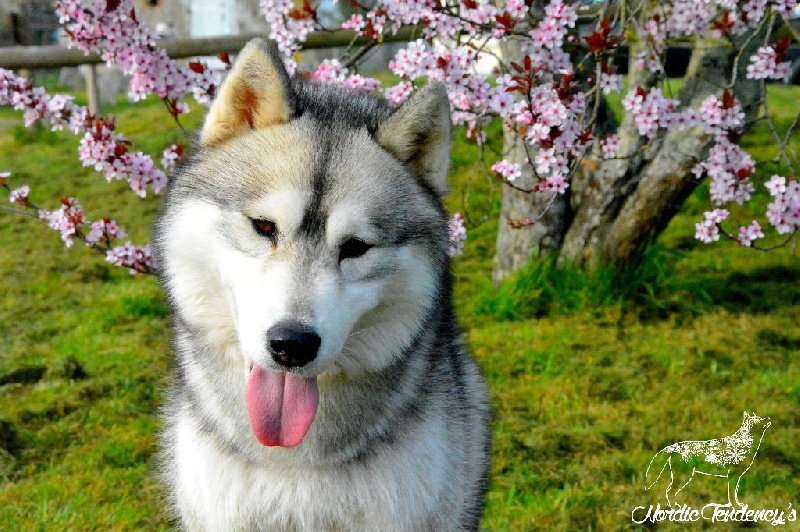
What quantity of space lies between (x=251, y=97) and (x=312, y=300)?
0.77 m

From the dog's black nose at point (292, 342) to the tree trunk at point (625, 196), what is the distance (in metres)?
4.04

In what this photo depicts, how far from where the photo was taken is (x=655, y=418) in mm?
5094

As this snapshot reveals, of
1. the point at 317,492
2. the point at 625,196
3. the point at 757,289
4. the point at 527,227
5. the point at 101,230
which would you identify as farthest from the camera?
the point at 757,289

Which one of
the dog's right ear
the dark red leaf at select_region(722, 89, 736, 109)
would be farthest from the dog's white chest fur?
the dark red leaf at select_region(722, 89, 736, 109)

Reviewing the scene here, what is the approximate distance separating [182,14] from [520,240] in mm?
19081

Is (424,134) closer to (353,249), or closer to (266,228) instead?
(353,249)

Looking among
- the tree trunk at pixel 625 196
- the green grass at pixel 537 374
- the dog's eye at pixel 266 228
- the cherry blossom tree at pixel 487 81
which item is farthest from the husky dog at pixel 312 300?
the tree trunk at pixel 625 196

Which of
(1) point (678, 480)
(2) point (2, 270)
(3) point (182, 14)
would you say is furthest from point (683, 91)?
(3) point (182, 14)

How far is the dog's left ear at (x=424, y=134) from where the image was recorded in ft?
8.64

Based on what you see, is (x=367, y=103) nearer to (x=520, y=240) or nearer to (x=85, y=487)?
(x=85, y=487)

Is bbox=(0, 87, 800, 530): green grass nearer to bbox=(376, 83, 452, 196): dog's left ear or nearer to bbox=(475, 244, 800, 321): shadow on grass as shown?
bbox=(475, 244, 800, 321): shadow on grass

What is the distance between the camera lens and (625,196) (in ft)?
21.1

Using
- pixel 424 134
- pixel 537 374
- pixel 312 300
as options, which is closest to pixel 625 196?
pixel 537 374

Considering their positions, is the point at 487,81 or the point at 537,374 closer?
the point at 487,81
